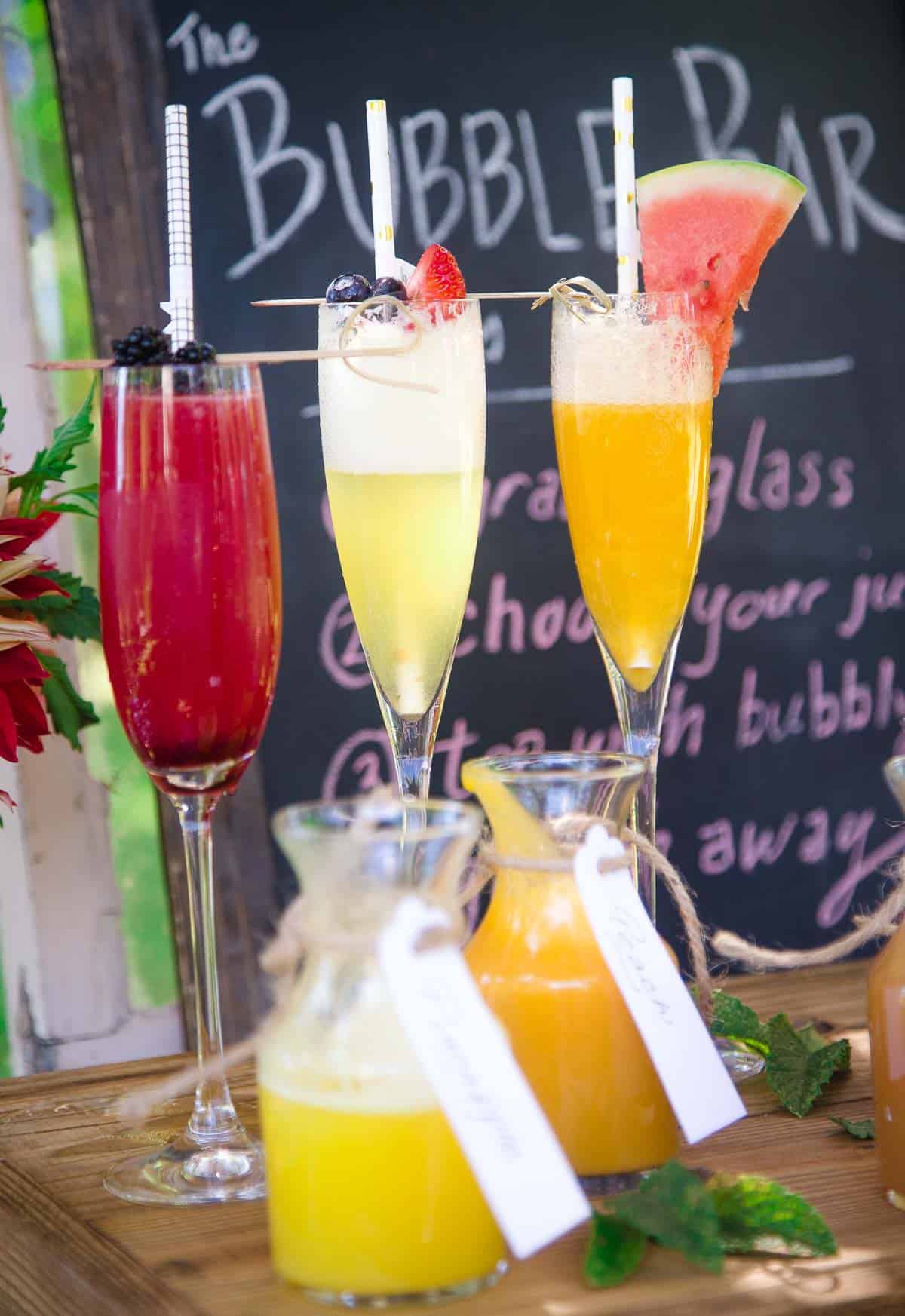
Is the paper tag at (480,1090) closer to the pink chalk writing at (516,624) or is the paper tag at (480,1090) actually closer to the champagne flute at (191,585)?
the champagne flute at (191,585)

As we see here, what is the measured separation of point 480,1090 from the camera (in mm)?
659

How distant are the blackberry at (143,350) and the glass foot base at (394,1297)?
19.0 inches

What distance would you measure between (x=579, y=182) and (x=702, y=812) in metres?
0.77

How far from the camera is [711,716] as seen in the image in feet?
6.43

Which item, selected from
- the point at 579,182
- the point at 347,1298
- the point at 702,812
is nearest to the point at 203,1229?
the point at 347,1298

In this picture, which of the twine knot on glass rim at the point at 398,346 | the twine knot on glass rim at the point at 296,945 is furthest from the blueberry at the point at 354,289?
the twine knot on glass rim at the point at 296,945

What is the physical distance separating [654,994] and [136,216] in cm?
112

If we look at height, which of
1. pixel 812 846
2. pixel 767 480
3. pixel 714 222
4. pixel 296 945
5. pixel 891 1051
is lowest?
pixel 812 846

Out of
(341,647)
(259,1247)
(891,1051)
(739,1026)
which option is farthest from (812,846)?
(259,1247)

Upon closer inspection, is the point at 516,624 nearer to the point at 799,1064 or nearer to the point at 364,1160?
the point at 799,1064

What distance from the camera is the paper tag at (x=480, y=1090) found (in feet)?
2.12

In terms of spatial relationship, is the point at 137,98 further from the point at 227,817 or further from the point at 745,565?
the point at 745,565

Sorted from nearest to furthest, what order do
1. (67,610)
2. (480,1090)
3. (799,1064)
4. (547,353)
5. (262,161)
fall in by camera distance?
(480,1090) → (799,1064) → (67,610) → (262,161) → (547,353)

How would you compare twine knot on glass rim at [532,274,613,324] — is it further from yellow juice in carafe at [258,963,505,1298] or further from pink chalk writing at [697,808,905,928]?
pink chalk writing at [697,808,905,928]
